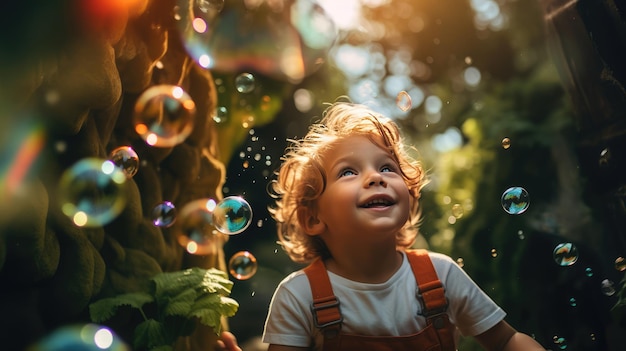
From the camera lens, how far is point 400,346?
260 centimetres

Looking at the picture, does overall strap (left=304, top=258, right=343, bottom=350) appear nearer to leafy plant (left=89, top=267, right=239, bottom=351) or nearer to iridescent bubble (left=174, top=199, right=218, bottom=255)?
leafy plant (left=89, top=267, right=239, bottom=351)

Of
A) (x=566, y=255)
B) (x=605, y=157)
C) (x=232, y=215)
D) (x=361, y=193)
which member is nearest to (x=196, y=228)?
(x=232, y=215)

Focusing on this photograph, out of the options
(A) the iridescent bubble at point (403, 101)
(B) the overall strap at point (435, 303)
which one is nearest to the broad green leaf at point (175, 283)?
(B) the overall strap at point (435, 303)

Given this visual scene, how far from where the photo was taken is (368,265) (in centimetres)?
276

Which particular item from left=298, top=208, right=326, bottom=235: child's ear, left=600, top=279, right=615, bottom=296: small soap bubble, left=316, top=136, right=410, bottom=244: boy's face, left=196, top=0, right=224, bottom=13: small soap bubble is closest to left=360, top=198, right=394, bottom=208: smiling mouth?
left=316, top=136, right=410, bottom=244: boy's face

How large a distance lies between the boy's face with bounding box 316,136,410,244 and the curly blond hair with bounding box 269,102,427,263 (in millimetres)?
65

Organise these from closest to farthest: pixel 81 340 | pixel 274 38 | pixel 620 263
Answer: pixel 81 340
pixel 620 263
pixel 274 38

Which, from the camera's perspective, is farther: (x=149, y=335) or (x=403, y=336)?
(x=149, y=335)

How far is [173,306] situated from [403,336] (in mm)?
1024

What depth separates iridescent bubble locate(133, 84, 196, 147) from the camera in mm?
3203

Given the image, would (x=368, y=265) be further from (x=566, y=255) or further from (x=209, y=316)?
(x=566, y=255)

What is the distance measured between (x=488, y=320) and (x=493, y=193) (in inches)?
146

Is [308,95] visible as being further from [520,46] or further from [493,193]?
[493,193]

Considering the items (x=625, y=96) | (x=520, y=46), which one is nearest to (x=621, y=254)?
(x=625, y=96)
